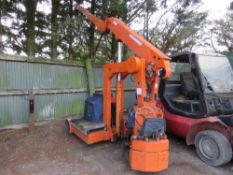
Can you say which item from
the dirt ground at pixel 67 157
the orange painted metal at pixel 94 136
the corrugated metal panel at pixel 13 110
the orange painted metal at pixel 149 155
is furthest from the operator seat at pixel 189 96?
the corrugated metal panel at pixel 13 110

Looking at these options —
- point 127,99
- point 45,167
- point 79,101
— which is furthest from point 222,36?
point 45,167

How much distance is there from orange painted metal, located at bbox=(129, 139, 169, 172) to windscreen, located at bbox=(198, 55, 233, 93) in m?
1.59

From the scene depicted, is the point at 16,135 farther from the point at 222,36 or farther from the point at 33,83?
the point at 222,36

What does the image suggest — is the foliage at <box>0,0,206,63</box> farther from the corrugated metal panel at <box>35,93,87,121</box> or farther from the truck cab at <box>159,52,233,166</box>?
the truck cab at <box>159,52,233,166</box>

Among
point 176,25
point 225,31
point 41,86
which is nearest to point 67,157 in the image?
point 41,86

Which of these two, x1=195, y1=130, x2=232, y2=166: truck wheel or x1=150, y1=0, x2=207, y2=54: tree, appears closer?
x1=195, y1=130, x2=232, y2=166: truck wheel

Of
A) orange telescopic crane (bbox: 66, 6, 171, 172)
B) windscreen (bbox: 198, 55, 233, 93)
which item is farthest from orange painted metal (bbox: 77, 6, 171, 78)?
windscreen (bbox: 198, 55, 233, 93)

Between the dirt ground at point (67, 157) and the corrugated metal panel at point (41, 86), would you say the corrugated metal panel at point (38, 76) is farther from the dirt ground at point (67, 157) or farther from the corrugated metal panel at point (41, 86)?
the dirt ground at point (67, 157)

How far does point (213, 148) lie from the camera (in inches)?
124

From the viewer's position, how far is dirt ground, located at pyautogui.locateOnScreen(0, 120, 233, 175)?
2939 millimetres

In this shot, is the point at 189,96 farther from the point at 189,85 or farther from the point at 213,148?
the point at 213,148

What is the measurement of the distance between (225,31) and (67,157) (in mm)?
15490

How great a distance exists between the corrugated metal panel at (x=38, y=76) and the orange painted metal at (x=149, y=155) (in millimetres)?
2867

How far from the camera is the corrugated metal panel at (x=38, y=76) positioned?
4.09m
